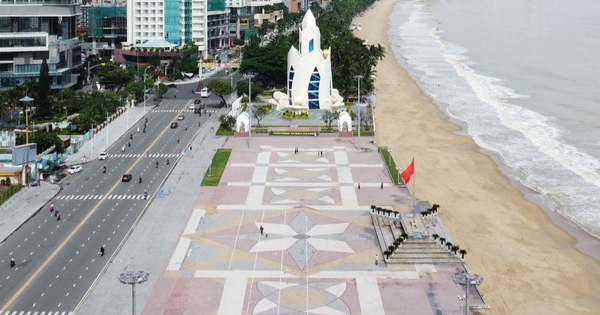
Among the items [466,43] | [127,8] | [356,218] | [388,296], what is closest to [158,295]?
[388,296]

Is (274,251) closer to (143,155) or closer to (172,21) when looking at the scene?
(143,155)

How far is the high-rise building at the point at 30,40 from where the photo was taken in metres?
108

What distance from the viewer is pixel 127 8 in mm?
149250

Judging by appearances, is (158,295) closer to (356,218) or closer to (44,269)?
(44,269)

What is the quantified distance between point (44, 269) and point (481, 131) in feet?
192

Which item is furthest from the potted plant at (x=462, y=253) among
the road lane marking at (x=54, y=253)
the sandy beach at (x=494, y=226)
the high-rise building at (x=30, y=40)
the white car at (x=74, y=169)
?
the high-rise building at (x=30, y=40)

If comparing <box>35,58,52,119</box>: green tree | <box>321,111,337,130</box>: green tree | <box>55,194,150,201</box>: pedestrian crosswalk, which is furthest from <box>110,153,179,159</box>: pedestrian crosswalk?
<box>35,58,52,119</box>: green tree

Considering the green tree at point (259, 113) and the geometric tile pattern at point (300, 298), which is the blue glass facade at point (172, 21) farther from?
the geometric tile pattern at point (300, 298)

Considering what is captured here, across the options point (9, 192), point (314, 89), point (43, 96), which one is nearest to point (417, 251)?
point (9, 192)

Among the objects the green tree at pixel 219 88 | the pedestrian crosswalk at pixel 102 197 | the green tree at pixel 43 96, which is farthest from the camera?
the green tree at pixel 219 88

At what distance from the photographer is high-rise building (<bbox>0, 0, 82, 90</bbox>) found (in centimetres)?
10819

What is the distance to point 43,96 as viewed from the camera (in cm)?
9962

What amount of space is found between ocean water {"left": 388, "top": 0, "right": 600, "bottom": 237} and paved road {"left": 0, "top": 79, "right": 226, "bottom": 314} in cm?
3391

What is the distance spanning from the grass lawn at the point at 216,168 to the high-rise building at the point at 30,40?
36485mm
